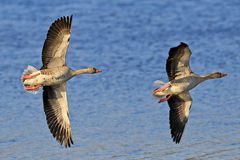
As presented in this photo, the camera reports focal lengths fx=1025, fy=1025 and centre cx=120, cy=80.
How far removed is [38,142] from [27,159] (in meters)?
0.87

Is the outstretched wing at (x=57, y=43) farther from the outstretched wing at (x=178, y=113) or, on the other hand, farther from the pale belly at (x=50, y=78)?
the outstretched wing at (x=178, y=113)

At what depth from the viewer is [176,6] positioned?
93.3 ft

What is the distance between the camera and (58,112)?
16656mm

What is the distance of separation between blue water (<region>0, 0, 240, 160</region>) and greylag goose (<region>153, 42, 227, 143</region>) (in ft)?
1.90

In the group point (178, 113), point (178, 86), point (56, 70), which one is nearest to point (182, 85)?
point (178, 86)

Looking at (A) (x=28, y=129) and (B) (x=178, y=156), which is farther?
→ (A) (x=28, y=129)

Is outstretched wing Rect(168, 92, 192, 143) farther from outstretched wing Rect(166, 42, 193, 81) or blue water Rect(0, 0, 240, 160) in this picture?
outstretched wing Rect(166, 42, 193, 81)

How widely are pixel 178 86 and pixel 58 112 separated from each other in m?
2.00

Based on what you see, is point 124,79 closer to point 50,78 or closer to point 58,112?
point 58,112

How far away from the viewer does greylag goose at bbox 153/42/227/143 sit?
1603cm

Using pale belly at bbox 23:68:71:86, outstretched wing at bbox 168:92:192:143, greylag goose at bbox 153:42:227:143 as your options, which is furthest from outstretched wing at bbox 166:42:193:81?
pale belly at bbox 23:68:71:86

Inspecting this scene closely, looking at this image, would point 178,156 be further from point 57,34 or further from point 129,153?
point 57,34

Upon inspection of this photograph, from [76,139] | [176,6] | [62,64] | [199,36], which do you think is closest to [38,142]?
[76,139]

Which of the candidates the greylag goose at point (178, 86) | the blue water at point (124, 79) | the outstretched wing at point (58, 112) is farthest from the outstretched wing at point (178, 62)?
the outstretched wing at point (58, 112)
